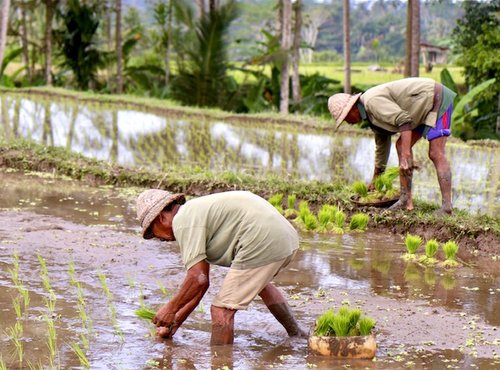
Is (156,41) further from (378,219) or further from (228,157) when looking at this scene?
(378,219)

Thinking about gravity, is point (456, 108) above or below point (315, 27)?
below

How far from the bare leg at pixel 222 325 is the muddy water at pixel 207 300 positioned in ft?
0.19

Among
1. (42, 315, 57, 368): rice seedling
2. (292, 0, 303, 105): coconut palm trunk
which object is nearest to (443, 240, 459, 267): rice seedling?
(42, 315, 57, 368): rice seedling

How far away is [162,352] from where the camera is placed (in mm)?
4352

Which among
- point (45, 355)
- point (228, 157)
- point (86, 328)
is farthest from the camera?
point (228, 157)

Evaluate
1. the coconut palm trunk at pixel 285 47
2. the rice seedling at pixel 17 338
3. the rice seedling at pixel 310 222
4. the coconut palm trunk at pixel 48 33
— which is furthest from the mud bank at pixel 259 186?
the coconut palm trunk at pixel 48 33

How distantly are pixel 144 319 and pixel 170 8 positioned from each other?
54.0 ft

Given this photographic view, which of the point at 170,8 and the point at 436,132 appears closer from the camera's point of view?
the point at 436,132

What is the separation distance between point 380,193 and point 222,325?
3414 millimetres

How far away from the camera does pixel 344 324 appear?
4223 millimetres

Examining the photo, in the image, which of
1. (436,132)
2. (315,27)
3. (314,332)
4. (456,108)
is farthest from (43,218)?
(315,27)

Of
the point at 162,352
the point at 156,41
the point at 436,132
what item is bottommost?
the point at 162,352

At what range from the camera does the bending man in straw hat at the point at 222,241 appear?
166 inches

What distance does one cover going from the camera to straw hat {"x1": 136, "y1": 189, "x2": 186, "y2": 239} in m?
4.25
